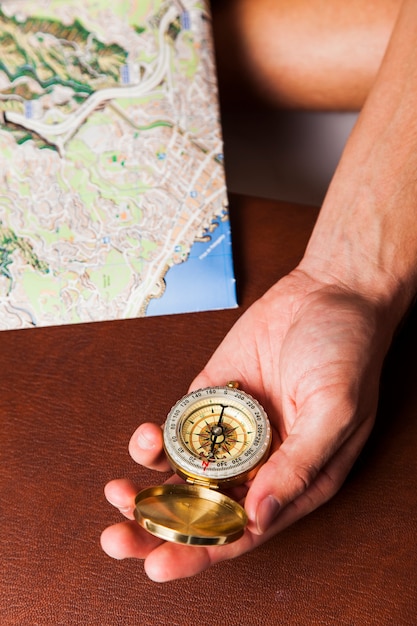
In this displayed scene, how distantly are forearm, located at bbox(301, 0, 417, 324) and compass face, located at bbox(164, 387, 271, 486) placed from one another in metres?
0.37

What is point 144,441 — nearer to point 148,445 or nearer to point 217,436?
point 148,445

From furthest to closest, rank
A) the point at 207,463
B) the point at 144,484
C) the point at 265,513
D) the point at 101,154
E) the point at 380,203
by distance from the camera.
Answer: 1. the point at 101,154
2. the point at 380,203
3. the point at 144,484
4. the point at 207,463
5. the point at 265,513

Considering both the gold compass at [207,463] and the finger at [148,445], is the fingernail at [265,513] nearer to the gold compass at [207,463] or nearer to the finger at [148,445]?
the gold compass at [207,463]

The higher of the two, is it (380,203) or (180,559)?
(380,203)

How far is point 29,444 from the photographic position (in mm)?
1359

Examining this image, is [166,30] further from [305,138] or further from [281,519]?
[281,519]

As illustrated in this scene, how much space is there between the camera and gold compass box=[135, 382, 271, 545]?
0.99 metres

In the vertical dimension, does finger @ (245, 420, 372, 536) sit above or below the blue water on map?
below

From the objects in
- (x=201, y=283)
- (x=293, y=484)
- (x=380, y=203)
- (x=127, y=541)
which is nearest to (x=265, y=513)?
(x=293, y=484)

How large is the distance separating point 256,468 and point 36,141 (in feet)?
3.23

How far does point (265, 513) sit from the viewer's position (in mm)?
1009

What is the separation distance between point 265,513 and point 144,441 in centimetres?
26

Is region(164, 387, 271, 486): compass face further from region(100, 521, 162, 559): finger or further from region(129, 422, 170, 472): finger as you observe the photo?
region(100, 521, 162, 559): finger

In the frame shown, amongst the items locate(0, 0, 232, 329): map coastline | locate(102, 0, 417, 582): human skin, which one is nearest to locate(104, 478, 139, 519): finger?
locate(102, 0, 417, 582): human skin
